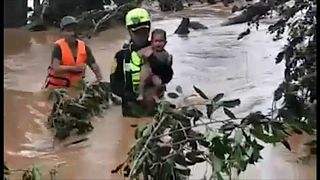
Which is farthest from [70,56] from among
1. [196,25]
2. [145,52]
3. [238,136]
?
[238,136]

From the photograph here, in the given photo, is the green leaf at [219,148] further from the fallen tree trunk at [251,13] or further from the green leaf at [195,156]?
the fallen tree trunk at [251,13]

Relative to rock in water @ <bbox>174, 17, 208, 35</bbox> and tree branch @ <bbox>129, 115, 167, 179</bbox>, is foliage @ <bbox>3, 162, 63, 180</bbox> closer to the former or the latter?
tree branch @ <bbox>129, 115, 167, 179</bbox>

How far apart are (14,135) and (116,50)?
0.25 meters

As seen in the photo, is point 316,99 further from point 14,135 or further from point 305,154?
point 14,135

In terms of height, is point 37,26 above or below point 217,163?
above

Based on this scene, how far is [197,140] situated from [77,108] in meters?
0.24

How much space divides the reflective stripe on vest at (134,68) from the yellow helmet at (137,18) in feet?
0.19

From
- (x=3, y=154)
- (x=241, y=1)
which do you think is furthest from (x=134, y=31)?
(x=3, y=154)

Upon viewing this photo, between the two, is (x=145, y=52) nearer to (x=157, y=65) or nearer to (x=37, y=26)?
(x=157, y=65)

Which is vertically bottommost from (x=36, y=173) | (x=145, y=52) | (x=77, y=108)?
(x=36, y=173)

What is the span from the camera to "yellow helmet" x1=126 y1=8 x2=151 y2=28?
1190mm

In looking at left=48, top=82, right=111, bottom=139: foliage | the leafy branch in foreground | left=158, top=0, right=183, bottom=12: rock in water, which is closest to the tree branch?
the leafy branch in foreground

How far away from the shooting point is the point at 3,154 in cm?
115

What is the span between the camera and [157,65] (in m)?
1.20
